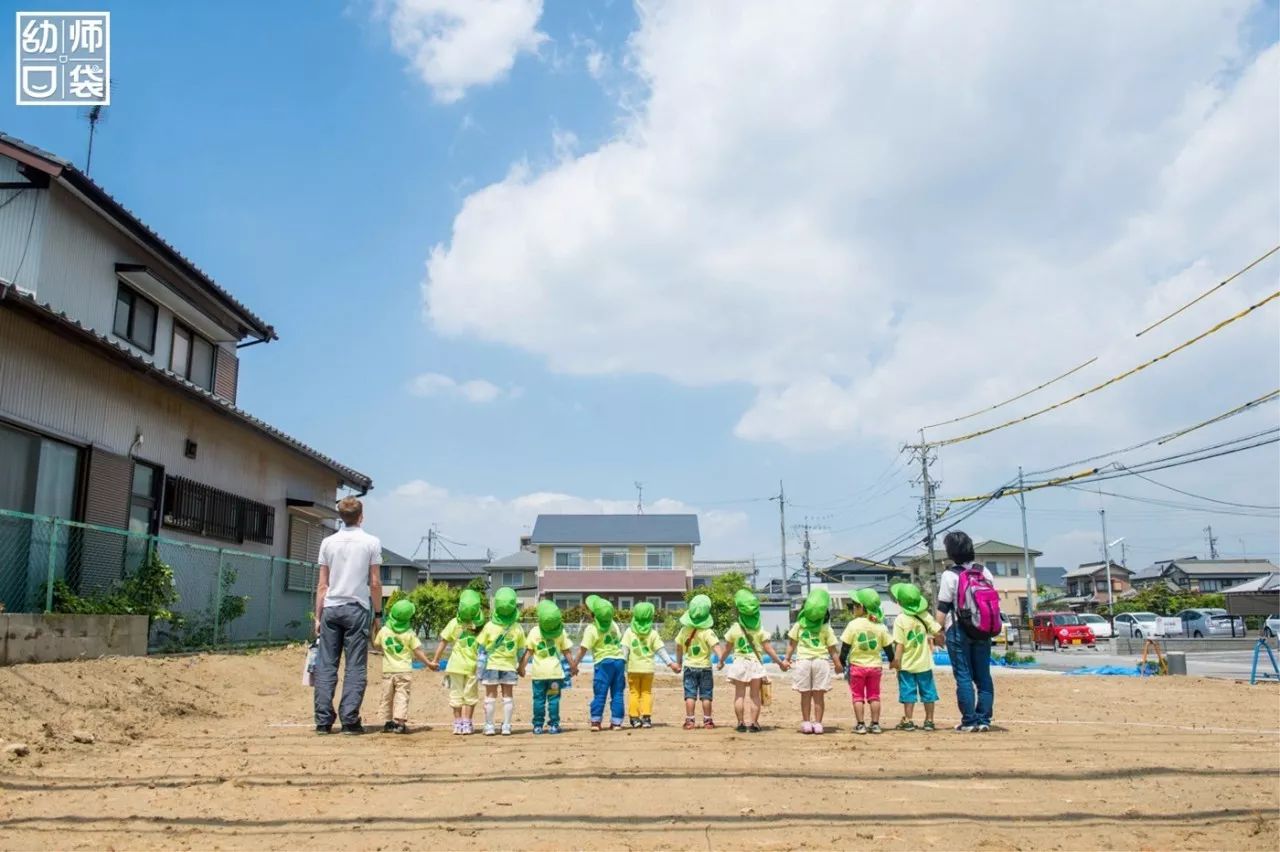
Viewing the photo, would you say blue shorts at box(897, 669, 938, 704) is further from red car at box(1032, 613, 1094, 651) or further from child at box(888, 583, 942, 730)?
red car at box(1032, 613, 1094, 651)

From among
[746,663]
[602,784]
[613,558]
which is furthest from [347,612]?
[613,558]

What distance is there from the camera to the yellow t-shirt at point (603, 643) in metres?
9.01

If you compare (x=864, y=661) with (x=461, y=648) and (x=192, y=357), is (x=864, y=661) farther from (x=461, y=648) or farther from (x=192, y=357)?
(x=192, y=357)

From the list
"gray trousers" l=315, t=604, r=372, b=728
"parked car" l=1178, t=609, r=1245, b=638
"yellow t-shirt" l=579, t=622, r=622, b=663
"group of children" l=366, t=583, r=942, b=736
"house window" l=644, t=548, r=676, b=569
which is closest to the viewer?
"gray trousers" l=315, t=604, r=372, b=728

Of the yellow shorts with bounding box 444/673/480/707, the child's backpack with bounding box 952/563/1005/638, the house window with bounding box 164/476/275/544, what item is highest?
the house window with bounding box 164/476/275/544

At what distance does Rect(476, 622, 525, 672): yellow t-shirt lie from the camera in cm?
887

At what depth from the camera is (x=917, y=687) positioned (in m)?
8.82

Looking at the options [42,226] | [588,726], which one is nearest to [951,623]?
[588,726]

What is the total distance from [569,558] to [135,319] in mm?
35868

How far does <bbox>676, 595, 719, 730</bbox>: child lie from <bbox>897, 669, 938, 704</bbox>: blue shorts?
71.7 inches

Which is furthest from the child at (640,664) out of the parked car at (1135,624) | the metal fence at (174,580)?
the parked car at (1135,624)

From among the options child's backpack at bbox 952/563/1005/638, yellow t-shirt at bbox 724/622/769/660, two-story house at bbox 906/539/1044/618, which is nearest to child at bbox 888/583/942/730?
child's backpack at bbox 952/563/1005/638

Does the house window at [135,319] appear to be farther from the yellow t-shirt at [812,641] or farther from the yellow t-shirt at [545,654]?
the yellow t-shirt at [812,641]

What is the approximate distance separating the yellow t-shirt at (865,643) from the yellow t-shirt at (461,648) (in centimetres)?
358
